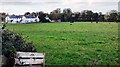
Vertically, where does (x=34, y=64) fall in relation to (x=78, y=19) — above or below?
above

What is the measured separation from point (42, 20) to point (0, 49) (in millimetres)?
74154

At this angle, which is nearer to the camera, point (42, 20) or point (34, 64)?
point (34, 64)

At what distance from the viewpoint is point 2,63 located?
29.6 ft

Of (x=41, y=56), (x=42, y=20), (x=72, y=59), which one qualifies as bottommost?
(x=42, y=20)

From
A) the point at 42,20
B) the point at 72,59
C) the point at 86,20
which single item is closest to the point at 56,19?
the point at 42,20

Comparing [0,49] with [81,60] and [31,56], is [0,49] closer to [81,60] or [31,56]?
[31,56]

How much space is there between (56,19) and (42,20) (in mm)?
3473

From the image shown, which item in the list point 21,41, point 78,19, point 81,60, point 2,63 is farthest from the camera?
point 78,19

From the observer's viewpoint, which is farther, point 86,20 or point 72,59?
point 86,20

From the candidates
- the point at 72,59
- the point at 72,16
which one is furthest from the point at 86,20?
the point at 72,59

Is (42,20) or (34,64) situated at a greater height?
(34,64)

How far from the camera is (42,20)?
273ft

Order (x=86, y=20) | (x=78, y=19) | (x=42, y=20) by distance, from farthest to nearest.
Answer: (x=42, y=20) → (x=78, y=19) → (x=86, y=20)

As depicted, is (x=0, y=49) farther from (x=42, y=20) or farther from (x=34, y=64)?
(x=42, y=20)
